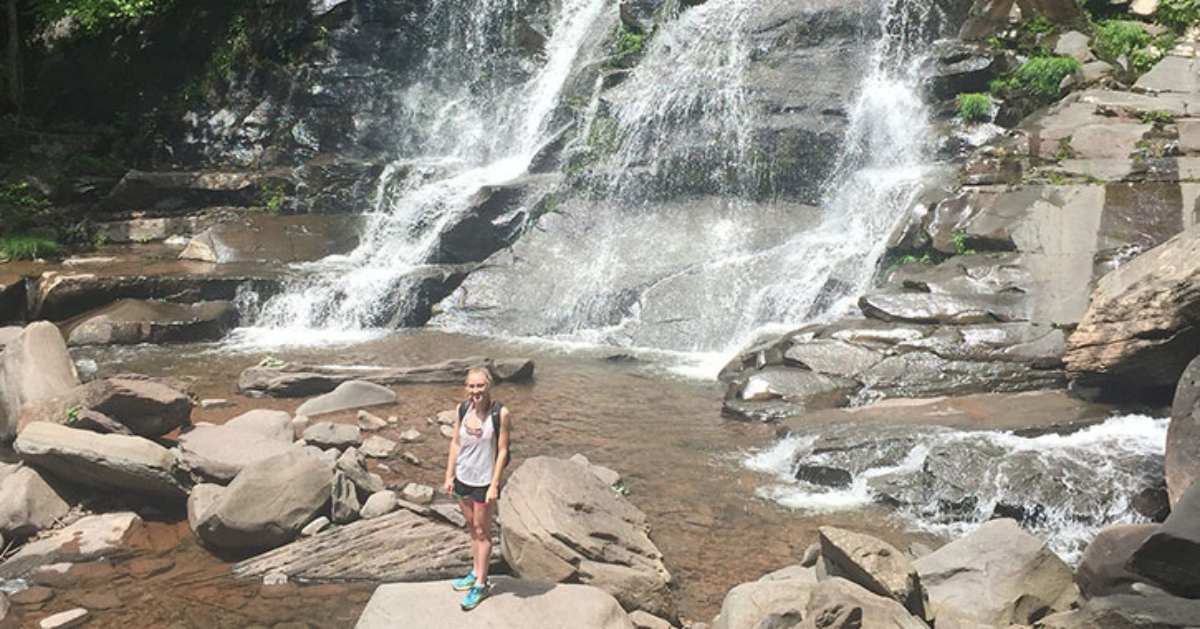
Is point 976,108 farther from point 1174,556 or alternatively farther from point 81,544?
point 81,544

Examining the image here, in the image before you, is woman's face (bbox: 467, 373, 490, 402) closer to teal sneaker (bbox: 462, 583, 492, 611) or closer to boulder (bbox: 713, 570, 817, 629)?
teal sneaker (bbox: 462, 583, 492, 611)

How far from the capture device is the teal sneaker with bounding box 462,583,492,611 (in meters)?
6.20

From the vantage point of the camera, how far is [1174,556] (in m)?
5.92

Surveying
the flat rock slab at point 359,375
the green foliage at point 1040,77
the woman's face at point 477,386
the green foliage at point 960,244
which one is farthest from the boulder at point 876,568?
the green foliage at point 1040,77

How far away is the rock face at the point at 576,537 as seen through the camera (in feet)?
23.3

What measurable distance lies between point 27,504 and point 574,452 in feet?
17.5

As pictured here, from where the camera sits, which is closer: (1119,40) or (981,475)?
(981,475)

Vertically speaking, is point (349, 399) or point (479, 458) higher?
point (479, 458)

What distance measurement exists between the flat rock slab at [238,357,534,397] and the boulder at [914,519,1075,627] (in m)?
7.90

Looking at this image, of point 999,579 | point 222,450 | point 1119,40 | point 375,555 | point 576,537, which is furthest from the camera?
point 1119,40

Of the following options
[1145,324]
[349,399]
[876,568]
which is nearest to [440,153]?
[349,399]

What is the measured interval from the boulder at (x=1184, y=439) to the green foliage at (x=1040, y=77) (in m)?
11.1

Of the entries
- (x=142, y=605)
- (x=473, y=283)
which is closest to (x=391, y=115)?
(x=473, y=283)

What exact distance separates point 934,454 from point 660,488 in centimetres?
270
